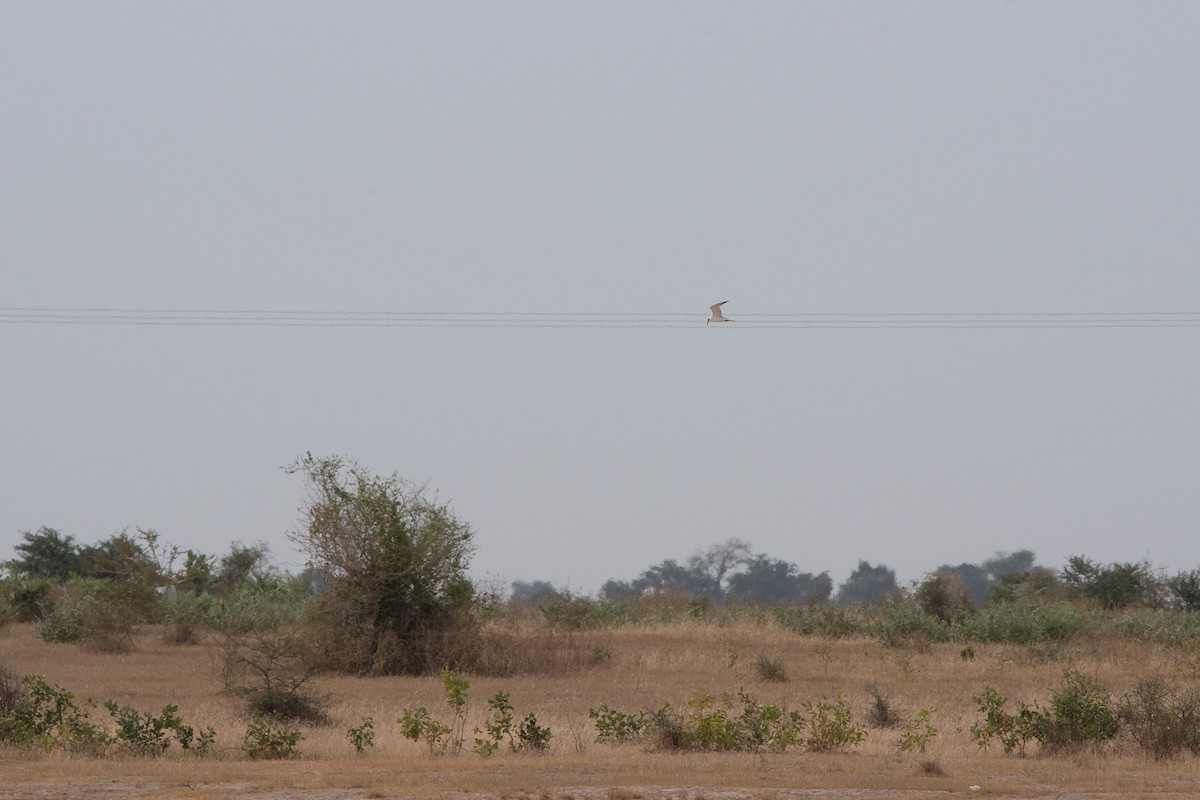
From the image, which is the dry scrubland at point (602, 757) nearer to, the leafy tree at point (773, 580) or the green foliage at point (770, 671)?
the green foliage at point (770, 671)

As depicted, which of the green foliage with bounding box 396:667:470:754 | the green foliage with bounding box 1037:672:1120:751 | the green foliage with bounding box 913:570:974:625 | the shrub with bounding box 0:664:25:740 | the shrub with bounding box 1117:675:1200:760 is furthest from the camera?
the green foliage with bounding box 913:570:974:625

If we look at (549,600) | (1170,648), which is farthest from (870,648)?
(549,600)

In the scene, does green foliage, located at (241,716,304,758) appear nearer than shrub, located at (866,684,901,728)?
Yes

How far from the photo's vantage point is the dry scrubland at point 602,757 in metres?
11.5

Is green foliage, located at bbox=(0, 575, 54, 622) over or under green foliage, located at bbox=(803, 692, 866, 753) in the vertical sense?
over

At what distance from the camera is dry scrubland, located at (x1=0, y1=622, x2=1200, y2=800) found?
37.8ft

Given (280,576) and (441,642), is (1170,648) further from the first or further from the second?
(280,576)

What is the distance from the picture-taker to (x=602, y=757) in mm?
13547

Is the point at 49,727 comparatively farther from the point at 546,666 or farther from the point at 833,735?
the point at 546,666

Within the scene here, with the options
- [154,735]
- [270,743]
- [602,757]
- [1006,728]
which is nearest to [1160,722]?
[1006,728]

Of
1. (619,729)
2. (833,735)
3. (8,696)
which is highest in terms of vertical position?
(8,696)

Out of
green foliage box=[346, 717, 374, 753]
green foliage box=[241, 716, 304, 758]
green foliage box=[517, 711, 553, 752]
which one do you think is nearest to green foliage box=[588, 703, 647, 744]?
green foliage box=[517, 711, 553, 752]

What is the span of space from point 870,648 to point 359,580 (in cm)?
1302

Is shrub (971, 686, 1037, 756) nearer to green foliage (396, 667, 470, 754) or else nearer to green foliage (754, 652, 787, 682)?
green foliage (396, 667, 470, 754)
